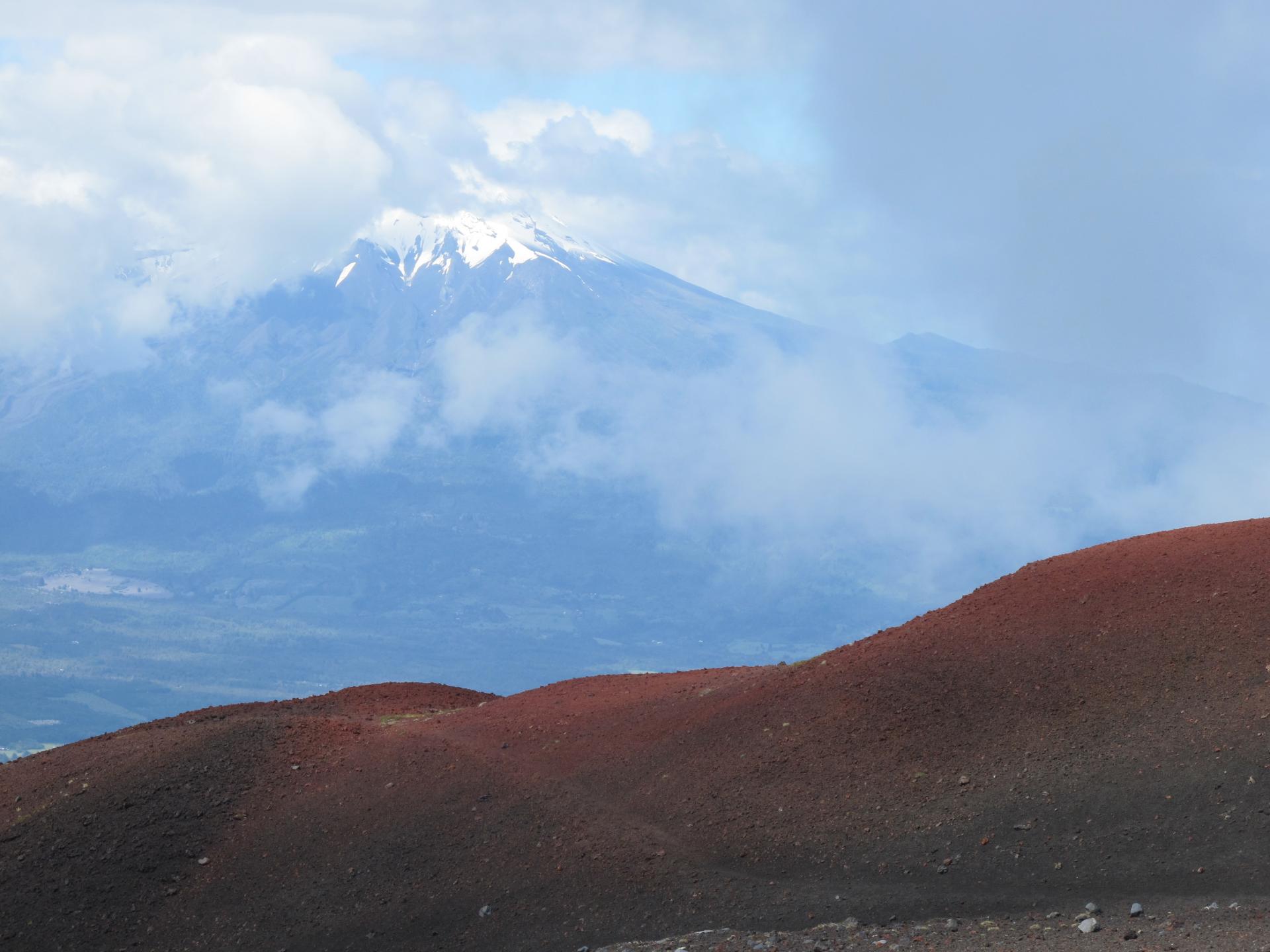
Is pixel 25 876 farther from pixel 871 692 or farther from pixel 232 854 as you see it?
pixel 871 692

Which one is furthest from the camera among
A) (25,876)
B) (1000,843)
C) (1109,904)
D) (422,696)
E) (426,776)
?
(422,696)

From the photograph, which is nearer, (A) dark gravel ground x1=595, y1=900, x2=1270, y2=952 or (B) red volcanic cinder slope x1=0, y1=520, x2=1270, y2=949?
(A) dark gravel ground x1=595, y1=900, x2=1270, y2=952

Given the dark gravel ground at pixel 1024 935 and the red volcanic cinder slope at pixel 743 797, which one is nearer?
the dark gravel ground at pixel 1024 935

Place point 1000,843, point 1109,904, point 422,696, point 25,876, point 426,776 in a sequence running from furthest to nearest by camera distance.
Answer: point 422,696, point 426,776, point 25,876, point 1000,843, point 1109,904

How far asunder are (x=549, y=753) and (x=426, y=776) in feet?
7.15

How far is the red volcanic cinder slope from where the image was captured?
16.2m

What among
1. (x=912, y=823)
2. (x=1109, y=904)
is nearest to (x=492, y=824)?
(x=912, y=823)

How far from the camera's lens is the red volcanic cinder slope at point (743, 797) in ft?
53.3

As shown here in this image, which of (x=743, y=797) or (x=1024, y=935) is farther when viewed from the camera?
(x=743, y=797)

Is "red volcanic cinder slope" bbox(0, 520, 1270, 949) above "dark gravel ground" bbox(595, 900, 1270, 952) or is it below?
above

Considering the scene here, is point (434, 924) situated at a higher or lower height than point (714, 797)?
lower

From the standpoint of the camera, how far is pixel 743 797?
18703mm

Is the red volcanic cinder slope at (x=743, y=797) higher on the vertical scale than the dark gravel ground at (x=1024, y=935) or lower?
higher

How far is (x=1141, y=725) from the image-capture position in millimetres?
18453
